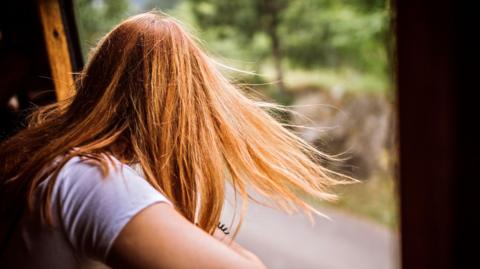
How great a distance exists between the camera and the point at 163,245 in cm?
80

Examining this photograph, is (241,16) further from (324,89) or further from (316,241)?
(316,241)

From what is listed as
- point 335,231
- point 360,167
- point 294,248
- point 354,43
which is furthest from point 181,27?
point 354,43

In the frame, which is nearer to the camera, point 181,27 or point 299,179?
point 181,27

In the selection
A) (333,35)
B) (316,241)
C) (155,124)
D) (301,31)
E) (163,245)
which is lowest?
(316,241)

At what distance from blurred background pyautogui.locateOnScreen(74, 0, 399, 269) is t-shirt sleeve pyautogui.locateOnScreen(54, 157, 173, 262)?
171 inches

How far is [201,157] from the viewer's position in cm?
112

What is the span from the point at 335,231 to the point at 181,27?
5.10m

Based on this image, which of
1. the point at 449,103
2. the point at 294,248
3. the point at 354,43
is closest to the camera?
the point at 449,103

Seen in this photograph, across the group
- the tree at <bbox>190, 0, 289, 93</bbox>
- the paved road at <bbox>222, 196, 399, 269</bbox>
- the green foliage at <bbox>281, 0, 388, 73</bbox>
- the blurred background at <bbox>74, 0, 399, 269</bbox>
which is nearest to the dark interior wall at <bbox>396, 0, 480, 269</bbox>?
the paved road at <bbox>222, 196, 399, 269</bbox>

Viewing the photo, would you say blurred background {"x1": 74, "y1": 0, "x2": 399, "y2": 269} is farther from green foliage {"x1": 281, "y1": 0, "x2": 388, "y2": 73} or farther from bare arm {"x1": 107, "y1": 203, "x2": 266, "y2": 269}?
bare arm {"x1": 107, "y1": 203, "x2": 266, "y2": 269}

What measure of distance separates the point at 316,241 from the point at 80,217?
503 centimetres

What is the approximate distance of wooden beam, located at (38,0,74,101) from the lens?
Answer: 1645 mm

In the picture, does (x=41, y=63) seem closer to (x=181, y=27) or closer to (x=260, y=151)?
(x=181, y=27)

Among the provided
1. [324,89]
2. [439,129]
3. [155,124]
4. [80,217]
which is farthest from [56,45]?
[324,89]
